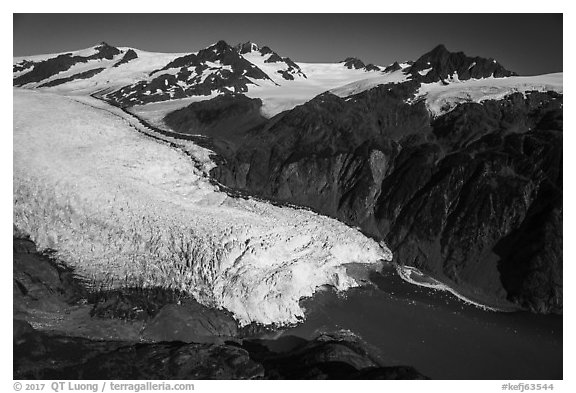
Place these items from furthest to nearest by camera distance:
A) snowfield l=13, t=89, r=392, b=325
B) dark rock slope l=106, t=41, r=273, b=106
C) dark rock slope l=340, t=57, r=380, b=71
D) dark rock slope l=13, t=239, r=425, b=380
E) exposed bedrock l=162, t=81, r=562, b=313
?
dark rock slope l=340, t=57, r=380, b=71
dark rock slope l=106, t=41, r=273, b=106
exposed bedrock l=162, t=81, r=562, b=313
snowfield l=13, t=89, r=392, b=325
dark rock slope l=13, t=239, r=425, b=380

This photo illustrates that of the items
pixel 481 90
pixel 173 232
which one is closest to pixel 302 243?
pixel 173 232

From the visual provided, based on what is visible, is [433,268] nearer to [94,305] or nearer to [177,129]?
[94,305]

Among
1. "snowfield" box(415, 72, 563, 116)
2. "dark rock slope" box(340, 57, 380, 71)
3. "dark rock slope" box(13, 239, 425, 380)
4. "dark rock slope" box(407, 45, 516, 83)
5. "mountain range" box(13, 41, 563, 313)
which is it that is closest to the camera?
"dark rock slope" box(13, 239, 425, 380)

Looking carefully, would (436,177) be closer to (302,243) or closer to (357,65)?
(302,243)

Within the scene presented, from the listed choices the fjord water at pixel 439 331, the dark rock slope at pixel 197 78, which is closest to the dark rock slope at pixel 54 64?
the dark rock slope at pixel 197 78

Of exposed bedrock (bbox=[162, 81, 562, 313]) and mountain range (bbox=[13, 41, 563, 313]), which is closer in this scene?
exposed bedrock (bbox=[162, 81, 562, 313])

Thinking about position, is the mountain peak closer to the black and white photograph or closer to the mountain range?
the mountain range

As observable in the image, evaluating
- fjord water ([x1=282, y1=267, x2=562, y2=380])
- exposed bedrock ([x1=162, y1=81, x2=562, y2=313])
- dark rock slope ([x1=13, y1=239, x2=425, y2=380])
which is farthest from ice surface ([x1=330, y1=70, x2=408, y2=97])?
dark rock slope ([x1=13, y1=239, x2=425, y2=380])
